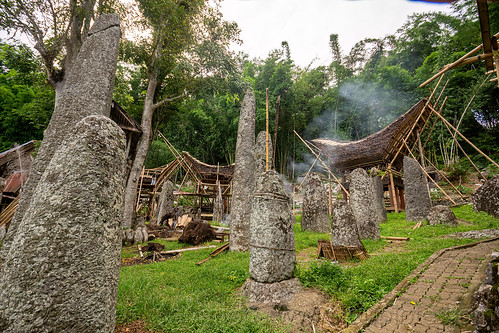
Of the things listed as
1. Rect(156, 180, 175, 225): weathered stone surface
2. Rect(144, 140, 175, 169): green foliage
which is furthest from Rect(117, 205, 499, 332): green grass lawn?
Rect(144, 140, 175, 169): green foliage

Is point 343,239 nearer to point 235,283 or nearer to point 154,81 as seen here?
point 235,283

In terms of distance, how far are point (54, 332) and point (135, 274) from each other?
3.82 m

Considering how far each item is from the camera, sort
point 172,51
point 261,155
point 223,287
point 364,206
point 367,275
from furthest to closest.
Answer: point 172,51 < point 261,155 < point 364,206 < point 223,287 < point 367,275

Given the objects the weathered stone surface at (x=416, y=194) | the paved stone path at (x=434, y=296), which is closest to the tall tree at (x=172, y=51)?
the paved stone path at (x=434, y=296)

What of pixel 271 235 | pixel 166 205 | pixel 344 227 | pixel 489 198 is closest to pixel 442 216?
pixel 489 198

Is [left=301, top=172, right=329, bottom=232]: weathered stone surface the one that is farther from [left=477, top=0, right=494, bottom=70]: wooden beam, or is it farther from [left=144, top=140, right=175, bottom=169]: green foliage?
[left=144, top=140, right=175, bottom=169]: green foliage

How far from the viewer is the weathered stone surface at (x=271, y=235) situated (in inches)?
161

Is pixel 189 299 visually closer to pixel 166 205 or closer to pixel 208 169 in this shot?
pixel 166 205

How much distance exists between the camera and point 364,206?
7.87 metres

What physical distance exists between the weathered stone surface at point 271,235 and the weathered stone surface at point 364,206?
4.35 m

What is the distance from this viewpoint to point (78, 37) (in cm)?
811

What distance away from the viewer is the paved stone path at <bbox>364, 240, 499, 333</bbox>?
8.54 ft

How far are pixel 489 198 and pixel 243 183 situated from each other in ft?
29.4

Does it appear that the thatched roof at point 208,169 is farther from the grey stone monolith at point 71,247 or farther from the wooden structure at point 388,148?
the grey stone monolith at point 71,247
